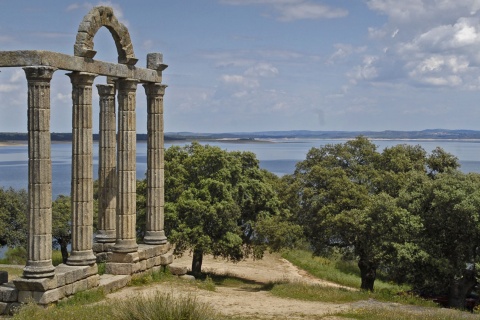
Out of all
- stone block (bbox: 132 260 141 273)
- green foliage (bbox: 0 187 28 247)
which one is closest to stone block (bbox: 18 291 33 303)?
stone block (bbox: 132 260 141 273)

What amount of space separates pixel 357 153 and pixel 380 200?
964cm

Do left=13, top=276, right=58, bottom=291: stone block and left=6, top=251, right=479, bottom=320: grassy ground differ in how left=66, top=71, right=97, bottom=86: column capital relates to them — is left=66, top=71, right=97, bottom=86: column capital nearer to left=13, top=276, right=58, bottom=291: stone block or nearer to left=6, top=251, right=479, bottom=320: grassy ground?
left=13, top=276, right=58, bottom=291: stone block

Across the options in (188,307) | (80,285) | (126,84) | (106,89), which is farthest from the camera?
(106,89)

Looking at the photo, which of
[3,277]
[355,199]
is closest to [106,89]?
[3,277]

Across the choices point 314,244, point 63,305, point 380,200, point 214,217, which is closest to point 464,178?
point 380,200

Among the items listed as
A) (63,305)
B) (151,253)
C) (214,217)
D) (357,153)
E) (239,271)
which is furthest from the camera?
(239,271)

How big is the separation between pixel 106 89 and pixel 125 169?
118 inches

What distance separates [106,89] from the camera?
22516 mm

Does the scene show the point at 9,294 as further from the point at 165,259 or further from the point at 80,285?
the point at 165,259

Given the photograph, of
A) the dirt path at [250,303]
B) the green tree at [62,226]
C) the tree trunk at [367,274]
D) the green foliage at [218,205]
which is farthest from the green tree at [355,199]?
the green tree at [62,226]

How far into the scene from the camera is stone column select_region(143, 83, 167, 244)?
23391 mm

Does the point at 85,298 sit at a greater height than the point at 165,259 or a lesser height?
lesser

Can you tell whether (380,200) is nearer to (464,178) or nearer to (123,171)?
(464,178)

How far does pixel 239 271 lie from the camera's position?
45562mm
